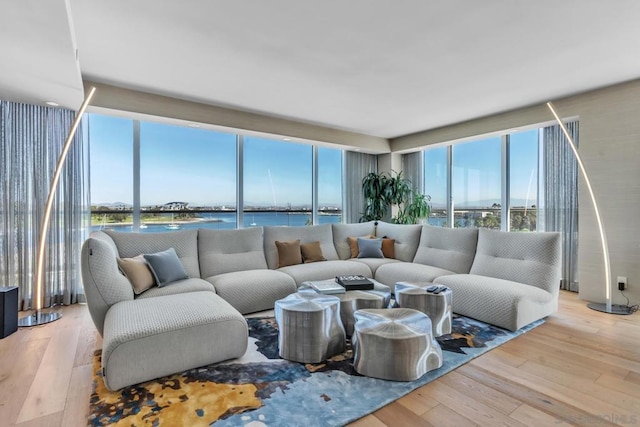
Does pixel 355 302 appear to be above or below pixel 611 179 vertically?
below

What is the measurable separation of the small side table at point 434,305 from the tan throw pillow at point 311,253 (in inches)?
63.7

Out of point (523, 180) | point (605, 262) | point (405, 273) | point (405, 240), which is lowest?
point (405, 273)

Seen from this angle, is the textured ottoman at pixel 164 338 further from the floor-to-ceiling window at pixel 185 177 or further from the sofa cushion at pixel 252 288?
the floor-to-ceiling window at pixel 185 177

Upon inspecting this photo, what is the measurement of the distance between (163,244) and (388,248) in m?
3.05

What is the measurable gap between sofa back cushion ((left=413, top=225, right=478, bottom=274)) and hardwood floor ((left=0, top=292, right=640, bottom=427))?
1.12 m

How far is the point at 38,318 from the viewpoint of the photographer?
313 centimetres

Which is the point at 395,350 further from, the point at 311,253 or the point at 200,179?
the point at 200,179

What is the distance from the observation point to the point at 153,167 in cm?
450

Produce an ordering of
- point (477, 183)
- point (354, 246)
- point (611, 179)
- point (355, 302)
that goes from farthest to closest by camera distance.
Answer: point (477, 183), point (354, 246), point (611, 179), point (355, 302)

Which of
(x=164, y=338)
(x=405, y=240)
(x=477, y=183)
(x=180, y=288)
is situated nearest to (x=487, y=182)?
(x=477, y=183)

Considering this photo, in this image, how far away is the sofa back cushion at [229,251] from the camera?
3689mm

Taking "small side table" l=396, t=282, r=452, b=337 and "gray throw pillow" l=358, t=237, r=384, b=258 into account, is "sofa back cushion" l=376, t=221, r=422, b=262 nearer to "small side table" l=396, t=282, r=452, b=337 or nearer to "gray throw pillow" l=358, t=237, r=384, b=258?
"gray throw pillow" l=358, t=237, r=384, b=258

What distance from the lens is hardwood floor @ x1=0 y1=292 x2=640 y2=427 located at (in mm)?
1697

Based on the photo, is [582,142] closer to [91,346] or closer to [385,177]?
[385,177]
